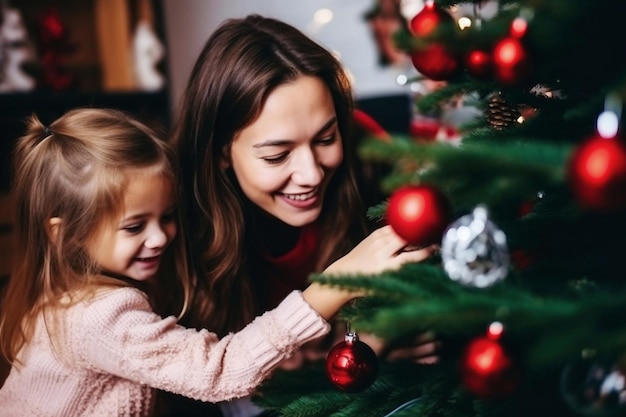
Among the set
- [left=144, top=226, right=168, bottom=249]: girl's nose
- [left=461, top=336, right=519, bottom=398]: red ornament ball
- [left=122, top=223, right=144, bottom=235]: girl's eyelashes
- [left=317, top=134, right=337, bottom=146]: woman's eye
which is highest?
[left=461, top=336, right=519, bottom=398]: red ornament ball

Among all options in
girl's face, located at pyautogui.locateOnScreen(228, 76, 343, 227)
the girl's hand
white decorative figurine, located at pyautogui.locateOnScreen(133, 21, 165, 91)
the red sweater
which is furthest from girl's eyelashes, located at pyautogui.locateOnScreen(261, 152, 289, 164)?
white decorative figurine, located at pyautogui.locateOnScreen(133, 21, 165, 91)

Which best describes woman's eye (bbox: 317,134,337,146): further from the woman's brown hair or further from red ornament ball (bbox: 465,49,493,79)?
red ornament ball (bbox: 465,49,493,79)

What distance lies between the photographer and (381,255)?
0.82 m

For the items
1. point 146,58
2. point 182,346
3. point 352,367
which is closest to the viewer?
point 352,367

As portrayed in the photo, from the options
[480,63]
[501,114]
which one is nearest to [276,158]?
[501,114]

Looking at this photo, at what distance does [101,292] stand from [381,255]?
1.56 ft

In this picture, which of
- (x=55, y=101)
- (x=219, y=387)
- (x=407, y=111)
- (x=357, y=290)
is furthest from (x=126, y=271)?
(x=407, y=111)

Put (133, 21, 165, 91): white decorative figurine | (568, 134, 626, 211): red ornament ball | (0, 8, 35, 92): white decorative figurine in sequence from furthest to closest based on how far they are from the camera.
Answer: (133, 21, 165, 91): white decorative figurine → (0, 8, 35, 92): white decorative figurine → (568, 134, 626, 211): red ornament ball

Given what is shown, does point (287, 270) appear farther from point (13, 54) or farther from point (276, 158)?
point (13, 54)

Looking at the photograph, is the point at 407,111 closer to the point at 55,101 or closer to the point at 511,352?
the point at 55,101

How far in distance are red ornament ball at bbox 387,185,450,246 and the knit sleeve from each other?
0.35m

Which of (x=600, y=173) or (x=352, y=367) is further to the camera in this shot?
(x=352, y=367)

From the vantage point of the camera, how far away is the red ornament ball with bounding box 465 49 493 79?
669 mm

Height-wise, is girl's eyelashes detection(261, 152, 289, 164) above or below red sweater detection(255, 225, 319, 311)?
above
